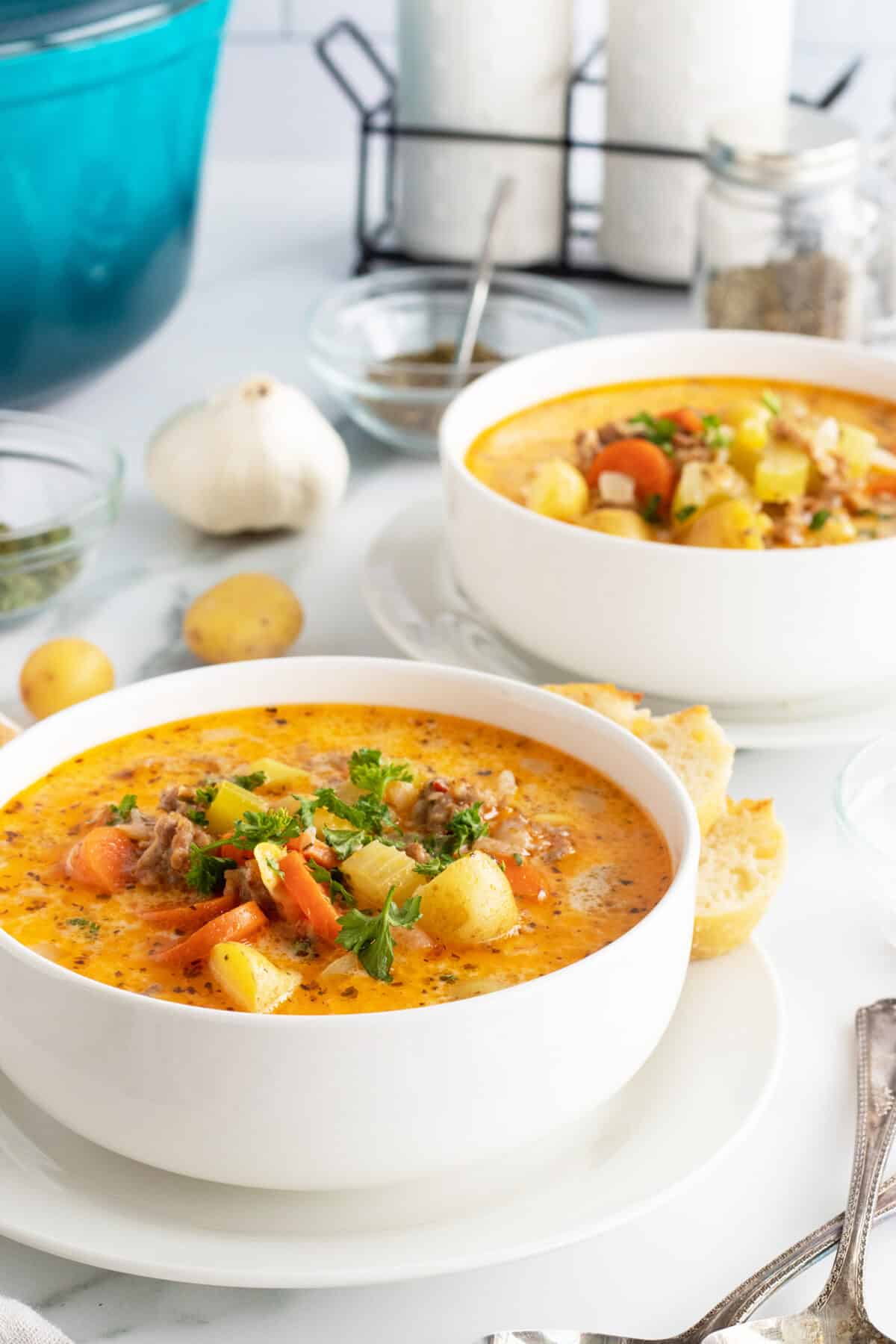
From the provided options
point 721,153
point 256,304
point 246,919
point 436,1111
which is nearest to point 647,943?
point 436,1111

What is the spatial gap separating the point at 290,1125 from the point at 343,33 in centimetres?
337

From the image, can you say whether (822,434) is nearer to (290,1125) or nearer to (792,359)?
(792,359)

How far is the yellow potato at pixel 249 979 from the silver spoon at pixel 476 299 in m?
1.51

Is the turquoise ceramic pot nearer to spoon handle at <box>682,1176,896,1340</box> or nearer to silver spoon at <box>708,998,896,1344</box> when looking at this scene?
silver spoon at <box>708,998,896,1344</box>

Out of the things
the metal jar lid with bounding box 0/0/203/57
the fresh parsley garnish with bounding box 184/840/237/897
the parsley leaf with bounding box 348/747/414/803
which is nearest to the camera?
the fresh parsley garnish with bounding box 184/840/237/897

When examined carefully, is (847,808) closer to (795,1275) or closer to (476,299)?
(795,1275)

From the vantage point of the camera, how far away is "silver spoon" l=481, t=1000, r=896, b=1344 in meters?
1.12

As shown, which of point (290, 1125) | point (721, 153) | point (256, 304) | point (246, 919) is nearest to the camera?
point (290, 1125)

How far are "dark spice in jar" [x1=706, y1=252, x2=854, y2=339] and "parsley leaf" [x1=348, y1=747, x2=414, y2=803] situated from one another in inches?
64.9

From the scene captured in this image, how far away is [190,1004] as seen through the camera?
1165mm

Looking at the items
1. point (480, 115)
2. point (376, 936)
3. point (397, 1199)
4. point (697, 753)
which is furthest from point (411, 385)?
point (397, 1199)

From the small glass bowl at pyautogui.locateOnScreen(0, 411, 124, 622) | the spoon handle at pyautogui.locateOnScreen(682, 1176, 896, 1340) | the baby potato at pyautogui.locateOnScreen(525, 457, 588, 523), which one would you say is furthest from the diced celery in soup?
the spoon handle at pyautogui.locateOnScreen(682, 1176, 896, 1340)

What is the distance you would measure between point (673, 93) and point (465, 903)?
7.33 feet

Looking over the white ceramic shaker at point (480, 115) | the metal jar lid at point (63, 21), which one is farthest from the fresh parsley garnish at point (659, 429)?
the white ceramic shaker at point (480, 115)
